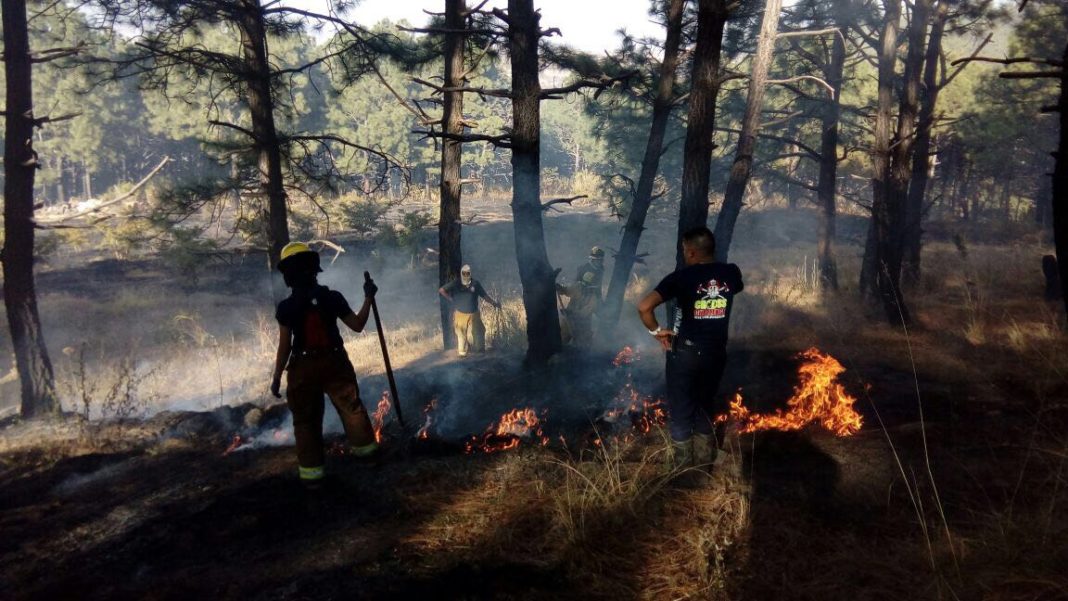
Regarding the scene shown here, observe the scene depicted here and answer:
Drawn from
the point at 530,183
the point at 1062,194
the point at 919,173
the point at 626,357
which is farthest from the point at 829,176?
the point at 1062,194

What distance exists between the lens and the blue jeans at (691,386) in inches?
184

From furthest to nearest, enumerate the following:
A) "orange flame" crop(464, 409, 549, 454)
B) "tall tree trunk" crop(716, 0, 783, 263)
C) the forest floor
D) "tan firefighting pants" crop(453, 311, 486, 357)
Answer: "tan firefighting pants" crop(453, 311, 486, 357)
"tall tree trunk" crop(716, 0, 783, 263)
"orange flame" crop(464, 409, 549, 454)
the forest floor

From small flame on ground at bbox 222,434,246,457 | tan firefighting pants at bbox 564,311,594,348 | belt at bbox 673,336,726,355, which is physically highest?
belt at bbox 673,336,726,355

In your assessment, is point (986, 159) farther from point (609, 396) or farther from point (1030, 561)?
point (1030, 561)

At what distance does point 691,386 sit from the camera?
15.4 feet

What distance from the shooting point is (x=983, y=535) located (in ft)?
11.0

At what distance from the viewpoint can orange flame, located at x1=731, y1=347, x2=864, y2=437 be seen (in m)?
5.99

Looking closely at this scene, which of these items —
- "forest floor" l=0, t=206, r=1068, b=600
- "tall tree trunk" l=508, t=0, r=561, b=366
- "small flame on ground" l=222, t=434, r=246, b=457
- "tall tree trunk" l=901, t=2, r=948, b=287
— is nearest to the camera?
"forest floor" l=0, t=206, r=1068, b=600

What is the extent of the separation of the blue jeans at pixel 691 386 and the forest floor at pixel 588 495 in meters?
0.38

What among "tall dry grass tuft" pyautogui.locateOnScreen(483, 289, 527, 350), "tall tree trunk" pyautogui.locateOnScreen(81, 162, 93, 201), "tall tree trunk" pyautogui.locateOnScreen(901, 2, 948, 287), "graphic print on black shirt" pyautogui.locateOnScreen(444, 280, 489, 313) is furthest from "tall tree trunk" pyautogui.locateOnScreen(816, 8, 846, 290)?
"tall tree trunk" pyautogui.locateOnScreen(81, 162, 93, 201)

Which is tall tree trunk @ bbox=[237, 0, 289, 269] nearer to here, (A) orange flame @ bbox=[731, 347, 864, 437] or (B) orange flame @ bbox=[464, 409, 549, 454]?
(B) orange flame @ bbox=[464, 409, 549, 454]

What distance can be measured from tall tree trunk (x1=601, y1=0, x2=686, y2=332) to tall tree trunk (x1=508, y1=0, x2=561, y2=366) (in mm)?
2741

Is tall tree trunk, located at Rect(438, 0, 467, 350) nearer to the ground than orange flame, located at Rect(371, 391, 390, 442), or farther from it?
farther from it

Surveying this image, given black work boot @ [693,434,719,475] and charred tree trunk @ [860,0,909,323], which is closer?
black work boot @ [693,434,719,475]
